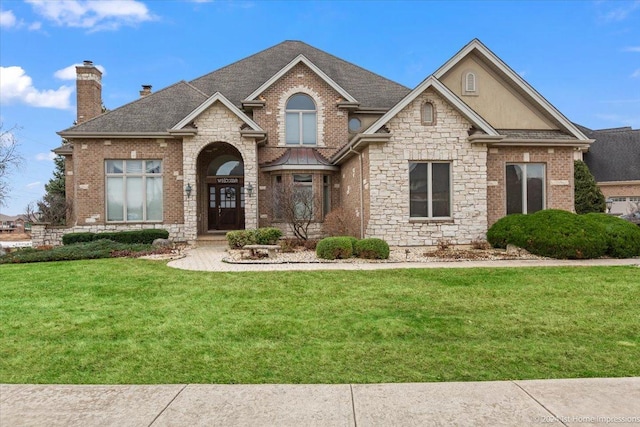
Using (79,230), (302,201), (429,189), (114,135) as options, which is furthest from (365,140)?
(79,230)

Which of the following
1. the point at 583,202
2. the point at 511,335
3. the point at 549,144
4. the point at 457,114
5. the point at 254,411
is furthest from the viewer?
the point at 583,202

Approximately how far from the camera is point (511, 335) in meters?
6.02

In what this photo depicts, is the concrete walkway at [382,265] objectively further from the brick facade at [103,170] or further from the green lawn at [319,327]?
the brick facade at [103,170]

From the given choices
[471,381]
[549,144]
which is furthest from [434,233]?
[471,381]

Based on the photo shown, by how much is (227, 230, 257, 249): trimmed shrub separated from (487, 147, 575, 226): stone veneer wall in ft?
29.0

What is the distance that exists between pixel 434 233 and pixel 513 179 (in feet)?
14.1

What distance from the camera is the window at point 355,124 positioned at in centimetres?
2108

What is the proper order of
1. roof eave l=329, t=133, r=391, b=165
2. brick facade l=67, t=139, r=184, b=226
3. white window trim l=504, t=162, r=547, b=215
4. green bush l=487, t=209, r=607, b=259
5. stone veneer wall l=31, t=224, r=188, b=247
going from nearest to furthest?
green bush l=487, t=209, r=607, b=259 → roof eave l=329, t=133, r=391, b=165 → white window trim l=504, t=162, r=547, b=215 → stone veneer wall l=31, t=224, r=188, b=247 → brick facade l=67, t=139, r=184, b=226

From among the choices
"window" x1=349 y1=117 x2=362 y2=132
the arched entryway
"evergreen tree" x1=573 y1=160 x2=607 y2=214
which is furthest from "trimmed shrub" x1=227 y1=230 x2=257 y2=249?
"evergreen tree" x1=573 y1=160 x2=607 y2=214

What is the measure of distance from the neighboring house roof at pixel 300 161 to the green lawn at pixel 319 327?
9.65 m

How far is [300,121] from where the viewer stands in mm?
20375

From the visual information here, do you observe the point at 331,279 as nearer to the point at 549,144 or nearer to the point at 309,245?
the point at 309,245

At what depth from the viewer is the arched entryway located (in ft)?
69.7

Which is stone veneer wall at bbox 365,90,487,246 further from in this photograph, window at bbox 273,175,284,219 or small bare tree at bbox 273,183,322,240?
window at bbox 273,175,284,219
